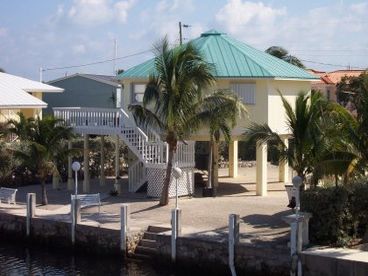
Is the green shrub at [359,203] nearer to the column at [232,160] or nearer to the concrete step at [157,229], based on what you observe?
the concrete step at [157,229]

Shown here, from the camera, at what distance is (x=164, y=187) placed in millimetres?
25578

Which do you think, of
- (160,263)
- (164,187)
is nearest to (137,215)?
(164,187)

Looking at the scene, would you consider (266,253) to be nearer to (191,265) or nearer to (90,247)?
(191,265)

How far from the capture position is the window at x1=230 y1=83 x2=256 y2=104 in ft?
93.6

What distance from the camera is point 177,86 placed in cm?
2422

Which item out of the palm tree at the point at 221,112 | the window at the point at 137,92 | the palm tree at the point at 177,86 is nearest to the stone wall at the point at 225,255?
the palm tree at the point at 177,86

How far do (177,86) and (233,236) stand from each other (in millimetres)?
7427

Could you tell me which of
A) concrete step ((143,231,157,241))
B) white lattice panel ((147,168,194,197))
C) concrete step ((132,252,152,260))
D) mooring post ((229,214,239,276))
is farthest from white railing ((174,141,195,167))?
mooring post ((229,214,239,276))

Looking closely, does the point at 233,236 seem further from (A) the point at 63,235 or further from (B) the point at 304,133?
(A) the point at 63,235

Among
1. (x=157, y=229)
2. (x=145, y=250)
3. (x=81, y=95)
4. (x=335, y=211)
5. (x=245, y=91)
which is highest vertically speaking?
(x=81, y=95)

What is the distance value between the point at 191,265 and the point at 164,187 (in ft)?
21.0

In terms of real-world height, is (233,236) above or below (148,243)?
above

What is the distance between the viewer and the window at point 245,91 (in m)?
28.5

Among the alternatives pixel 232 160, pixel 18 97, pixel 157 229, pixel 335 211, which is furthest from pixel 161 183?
pixel 18 97
